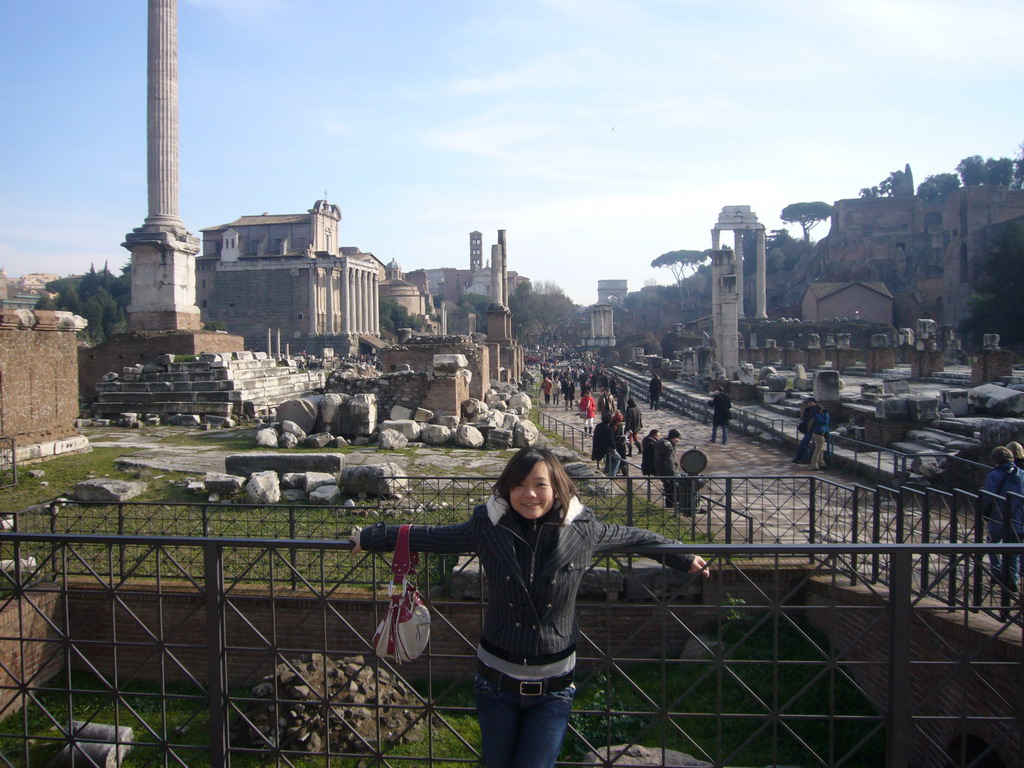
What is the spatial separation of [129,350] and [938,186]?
3238 inches

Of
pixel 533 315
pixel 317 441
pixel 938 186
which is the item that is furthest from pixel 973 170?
pixel 317 441

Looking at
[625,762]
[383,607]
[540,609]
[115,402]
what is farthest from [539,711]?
[115,402]

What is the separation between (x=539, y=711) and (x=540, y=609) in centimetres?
32

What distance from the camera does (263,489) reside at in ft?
29.7

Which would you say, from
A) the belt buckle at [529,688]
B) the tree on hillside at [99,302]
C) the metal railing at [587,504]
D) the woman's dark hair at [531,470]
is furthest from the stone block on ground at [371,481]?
the tree on hillside at [99,302]

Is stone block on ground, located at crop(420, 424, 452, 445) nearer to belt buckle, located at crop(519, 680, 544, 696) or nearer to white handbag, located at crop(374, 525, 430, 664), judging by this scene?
white handbag, located at crop(374, 525, 430, 664)

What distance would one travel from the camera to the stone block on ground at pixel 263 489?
29.4ft

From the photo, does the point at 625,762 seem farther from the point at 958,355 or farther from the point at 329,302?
the point at 329,302

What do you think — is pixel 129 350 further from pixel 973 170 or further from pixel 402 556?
pixel 973 170

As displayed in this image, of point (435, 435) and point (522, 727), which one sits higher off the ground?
point (522, 727)

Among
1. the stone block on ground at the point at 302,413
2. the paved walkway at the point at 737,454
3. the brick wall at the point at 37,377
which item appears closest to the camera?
the brick wall at the point at 37,377

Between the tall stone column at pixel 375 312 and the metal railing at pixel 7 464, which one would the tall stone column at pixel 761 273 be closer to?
the tall stone column at pixel 375 312

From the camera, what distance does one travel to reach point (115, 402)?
1738 cm

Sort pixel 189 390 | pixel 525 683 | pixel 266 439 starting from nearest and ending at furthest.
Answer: pixel 525 683
pixel 266 439
pixel 189 390
